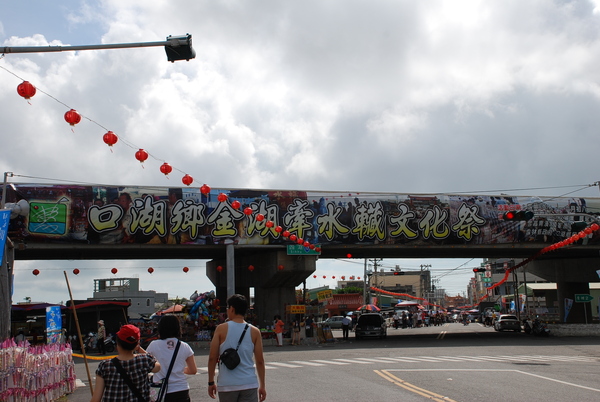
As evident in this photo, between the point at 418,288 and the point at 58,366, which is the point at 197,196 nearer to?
the point at 58,366

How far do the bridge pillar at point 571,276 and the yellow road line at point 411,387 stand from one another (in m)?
32.4

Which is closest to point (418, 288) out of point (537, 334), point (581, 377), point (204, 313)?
point (537, 334)

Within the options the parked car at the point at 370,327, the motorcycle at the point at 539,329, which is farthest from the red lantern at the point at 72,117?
the motorcycle at the point at 539,329

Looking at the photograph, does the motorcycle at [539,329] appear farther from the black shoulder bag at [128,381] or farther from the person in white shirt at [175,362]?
the black shoulder bag at [128,381]

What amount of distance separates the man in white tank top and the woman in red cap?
2.46ft

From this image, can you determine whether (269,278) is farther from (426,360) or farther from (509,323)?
(509,323)

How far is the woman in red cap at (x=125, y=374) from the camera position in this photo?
18.2 ft

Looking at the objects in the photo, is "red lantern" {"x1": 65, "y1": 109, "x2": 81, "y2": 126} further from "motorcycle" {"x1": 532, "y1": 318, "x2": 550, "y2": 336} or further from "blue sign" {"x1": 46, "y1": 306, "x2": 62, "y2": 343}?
"motorcycle" {"x1": 532, "y1": 318, "x2": 550, "y2": 336}

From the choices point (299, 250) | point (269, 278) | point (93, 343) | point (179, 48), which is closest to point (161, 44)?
point (179, 48)

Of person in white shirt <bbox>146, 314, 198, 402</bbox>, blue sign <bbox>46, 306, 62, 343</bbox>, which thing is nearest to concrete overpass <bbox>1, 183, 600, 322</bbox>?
blue sign <bbox>46, 306, 62, 343</bbox>

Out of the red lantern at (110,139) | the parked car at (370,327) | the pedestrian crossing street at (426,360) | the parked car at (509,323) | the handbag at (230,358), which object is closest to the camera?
the handbag at (230,358)

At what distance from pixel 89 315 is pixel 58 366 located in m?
23.3

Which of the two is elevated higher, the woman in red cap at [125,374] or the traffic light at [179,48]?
the traffic light at [179,48]

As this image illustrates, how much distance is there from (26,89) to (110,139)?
3.54 m
